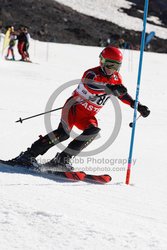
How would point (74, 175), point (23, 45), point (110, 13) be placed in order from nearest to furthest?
1. point (74, 175)
2. point (23, 45)
3. point (110, 13)

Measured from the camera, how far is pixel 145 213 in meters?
4.20

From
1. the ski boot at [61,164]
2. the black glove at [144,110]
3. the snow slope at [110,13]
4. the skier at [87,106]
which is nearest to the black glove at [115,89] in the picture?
the skier at [87,106]

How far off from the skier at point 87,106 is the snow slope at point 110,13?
142 ft

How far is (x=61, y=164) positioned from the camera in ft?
17.7

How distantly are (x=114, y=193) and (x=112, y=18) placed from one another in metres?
46.2

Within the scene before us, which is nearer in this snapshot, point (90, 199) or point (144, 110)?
point (90, 199)

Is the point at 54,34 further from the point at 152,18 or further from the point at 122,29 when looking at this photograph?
the point at 152,18

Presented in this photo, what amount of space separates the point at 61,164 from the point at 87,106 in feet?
2.52

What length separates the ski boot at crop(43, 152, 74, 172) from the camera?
538 centimetres

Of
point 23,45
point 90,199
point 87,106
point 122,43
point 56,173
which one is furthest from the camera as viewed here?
point 122,43

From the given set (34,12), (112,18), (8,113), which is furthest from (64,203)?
(112,18)

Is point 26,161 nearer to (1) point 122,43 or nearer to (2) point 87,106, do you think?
(2) point 87,106

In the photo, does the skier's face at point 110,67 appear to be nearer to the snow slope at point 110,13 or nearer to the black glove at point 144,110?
the black glove at point 144,110

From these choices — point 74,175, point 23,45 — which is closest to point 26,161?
point 74,175
